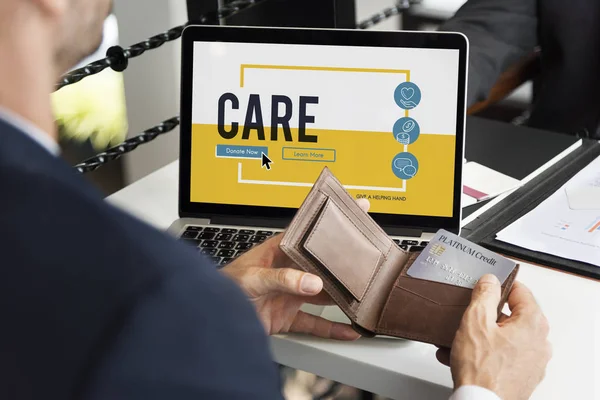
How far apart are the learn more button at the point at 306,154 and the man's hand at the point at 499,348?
0.32 m

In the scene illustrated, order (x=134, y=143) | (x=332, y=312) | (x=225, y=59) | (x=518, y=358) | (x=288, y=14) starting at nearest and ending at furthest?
(x=518, y=358), (x=332, y=312), (x=225, y=59), (x=134, y=143), (x=288, y=14)

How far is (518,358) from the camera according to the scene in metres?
0.79

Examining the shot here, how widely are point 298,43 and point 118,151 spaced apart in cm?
39

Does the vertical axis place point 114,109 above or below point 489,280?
below

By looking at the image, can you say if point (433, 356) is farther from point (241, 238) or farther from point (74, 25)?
point (74, 25)

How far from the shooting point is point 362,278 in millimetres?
885

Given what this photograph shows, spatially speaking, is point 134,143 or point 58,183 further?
point 134,143

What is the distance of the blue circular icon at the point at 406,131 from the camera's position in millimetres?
1068

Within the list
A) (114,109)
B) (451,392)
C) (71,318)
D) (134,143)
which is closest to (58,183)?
(71,318)

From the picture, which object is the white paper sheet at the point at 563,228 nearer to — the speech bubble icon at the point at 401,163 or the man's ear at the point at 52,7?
the speech bubble icon at the point at 401,163

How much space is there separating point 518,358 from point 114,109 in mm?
1777

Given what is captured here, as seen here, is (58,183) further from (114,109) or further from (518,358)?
(114,109)

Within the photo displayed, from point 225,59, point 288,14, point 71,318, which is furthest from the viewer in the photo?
point 288,14

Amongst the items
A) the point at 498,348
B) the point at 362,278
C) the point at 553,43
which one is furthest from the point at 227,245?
the point at 553,43
